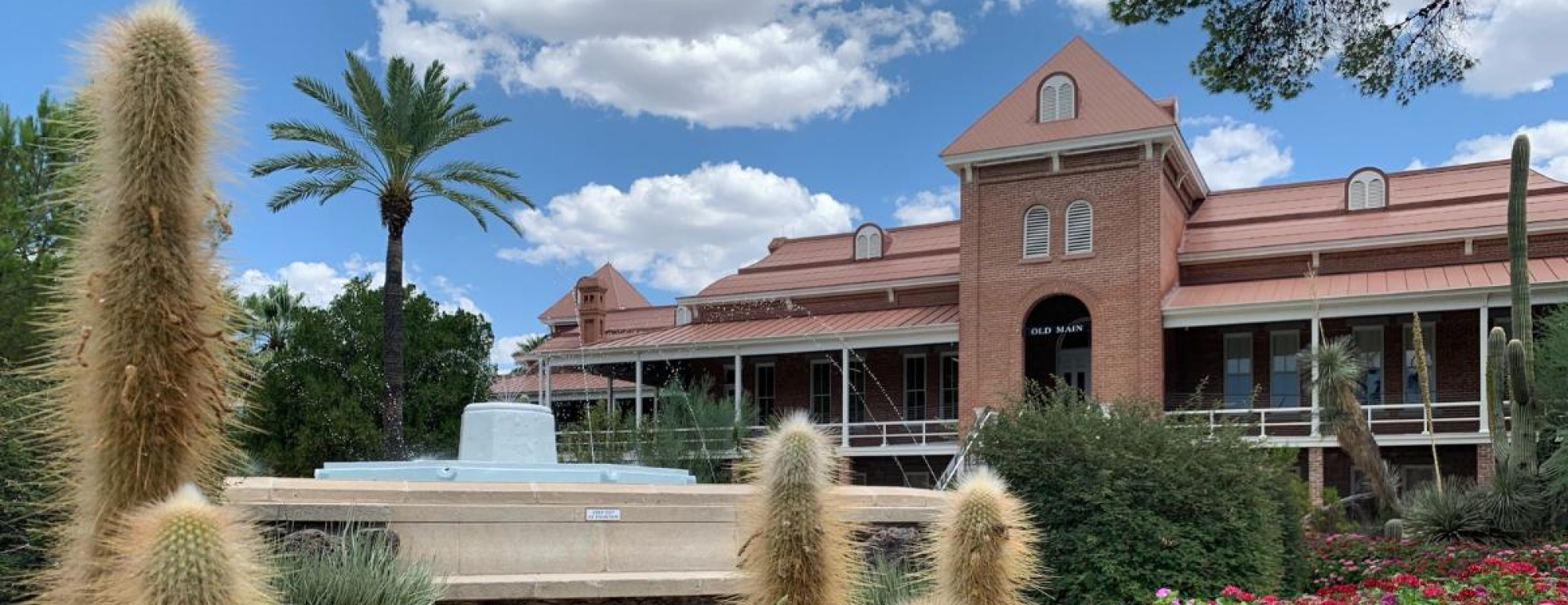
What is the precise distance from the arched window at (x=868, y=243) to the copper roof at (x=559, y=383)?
27.7ft

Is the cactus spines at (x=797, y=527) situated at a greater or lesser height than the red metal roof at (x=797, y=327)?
lesser

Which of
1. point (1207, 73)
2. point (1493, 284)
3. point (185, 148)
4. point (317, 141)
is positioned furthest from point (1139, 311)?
point (185, 148)

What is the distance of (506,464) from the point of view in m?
12.2

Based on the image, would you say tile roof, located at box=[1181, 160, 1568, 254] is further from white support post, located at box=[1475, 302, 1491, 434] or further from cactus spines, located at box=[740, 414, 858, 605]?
cactus spines, located at box=[740, 414, 858, 605]

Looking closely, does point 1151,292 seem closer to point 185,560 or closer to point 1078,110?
point 1078,110

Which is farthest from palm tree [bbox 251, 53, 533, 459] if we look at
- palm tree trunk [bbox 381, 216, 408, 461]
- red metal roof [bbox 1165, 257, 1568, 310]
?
red metal roof [bbox 1165, 257, 1568, 310]

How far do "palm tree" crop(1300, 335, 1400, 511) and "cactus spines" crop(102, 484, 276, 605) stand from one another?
2024cm

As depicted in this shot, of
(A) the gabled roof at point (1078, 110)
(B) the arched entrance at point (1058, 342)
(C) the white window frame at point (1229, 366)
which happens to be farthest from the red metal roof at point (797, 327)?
(C) the white window frame at point (1229, 366)

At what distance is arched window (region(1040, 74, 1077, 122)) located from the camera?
30.0 m

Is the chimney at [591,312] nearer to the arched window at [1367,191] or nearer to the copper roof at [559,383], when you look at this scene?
the copper roof at [559,383]

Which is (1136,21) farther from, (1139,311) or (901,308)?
(901,308)

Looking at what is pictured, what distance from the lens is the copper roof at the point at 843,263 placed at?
35.0m

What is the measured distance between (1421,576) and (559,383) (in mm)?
33403

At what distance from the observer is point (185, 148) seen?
4266 millimetres
